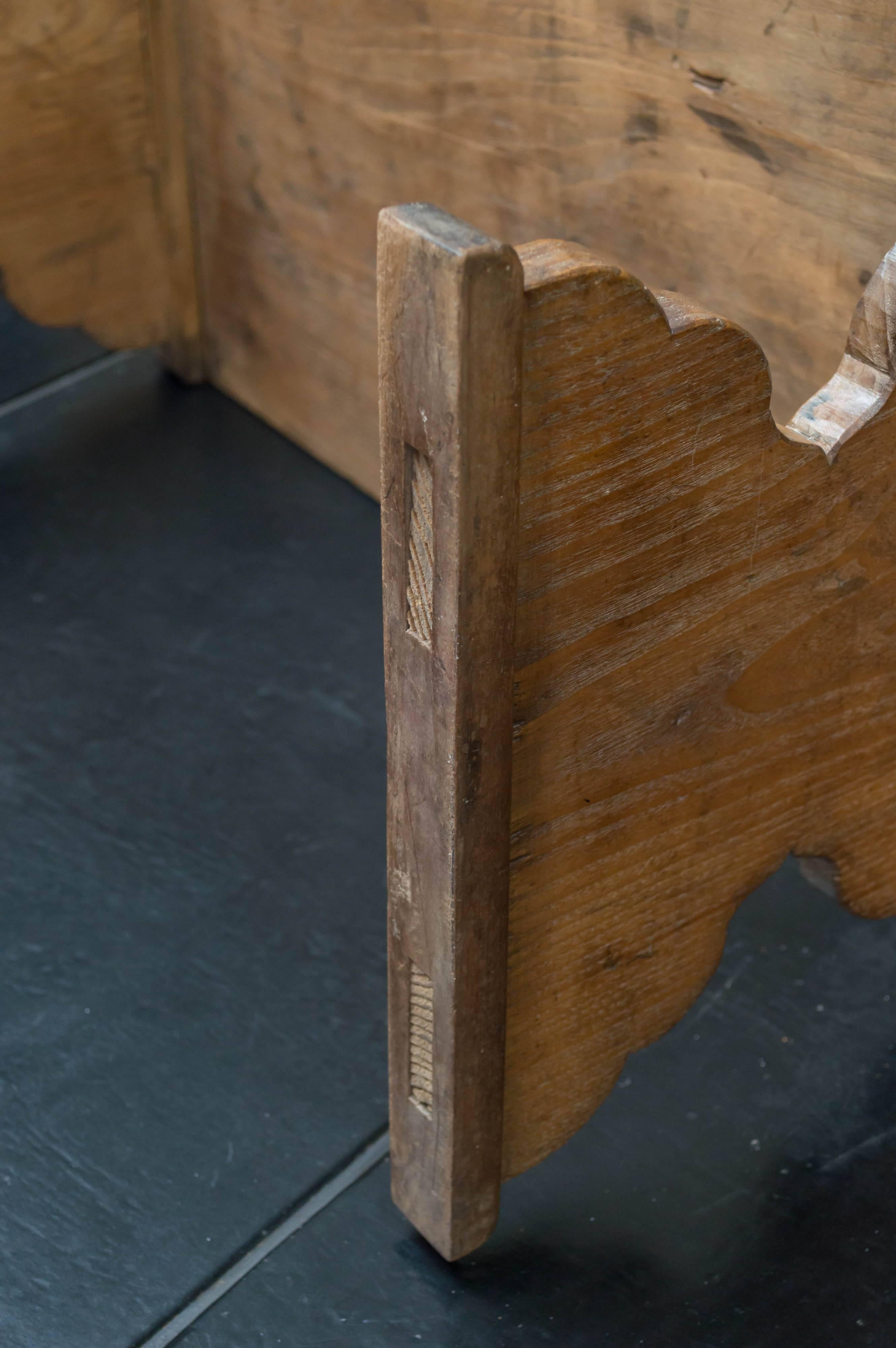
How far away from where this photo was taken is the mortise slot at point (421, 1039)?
0.98 metres

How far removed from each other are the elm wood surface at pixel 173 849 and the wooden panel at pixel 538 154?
232 mm

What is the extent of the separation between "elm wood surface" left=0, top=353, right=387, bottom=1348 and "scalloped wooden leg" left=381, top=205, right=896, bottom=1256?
8.7 inches

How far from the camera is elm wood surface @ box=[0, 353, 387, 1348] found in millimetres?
1189

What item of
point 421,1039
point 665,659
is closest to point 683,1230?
point 421,1039

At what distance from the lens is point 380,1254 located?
115 centimetres

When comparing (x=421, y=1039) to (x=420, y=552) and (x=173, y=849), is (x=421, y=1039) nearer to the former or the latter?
(x=420, y=552)

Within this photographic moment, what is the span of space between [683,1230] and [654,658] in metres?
0.49

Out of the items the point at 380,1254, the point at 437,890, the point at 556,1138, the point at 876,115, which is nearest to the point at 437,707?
the point at 437,890

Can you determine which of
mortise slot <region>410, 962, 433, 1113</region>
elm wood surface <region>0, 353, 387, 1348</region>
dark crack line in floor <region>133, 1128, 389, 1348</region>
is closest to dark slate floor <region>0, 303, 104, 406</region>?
elm wood surface <region>0, 353, 387, 1348</region>

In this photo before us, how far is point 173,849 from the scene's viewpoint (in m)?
1.49

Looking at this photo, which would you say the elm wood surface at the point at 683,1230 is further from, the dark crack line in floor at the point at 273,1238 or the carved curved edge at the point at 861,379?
the carved curved edge at the point at 861,379

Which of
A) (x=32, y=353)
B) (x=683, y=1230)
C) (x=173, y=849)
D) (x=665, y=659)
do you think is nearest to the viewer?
(x=665, y=659)

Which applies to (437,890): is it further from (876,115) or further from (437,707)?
(876,115)

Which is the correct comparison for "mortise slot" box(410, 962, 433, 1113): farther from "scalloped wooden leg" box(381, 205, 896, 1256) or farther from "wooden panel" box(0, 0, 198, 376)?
"wooden panel" box(0, 0, 198, 376)
